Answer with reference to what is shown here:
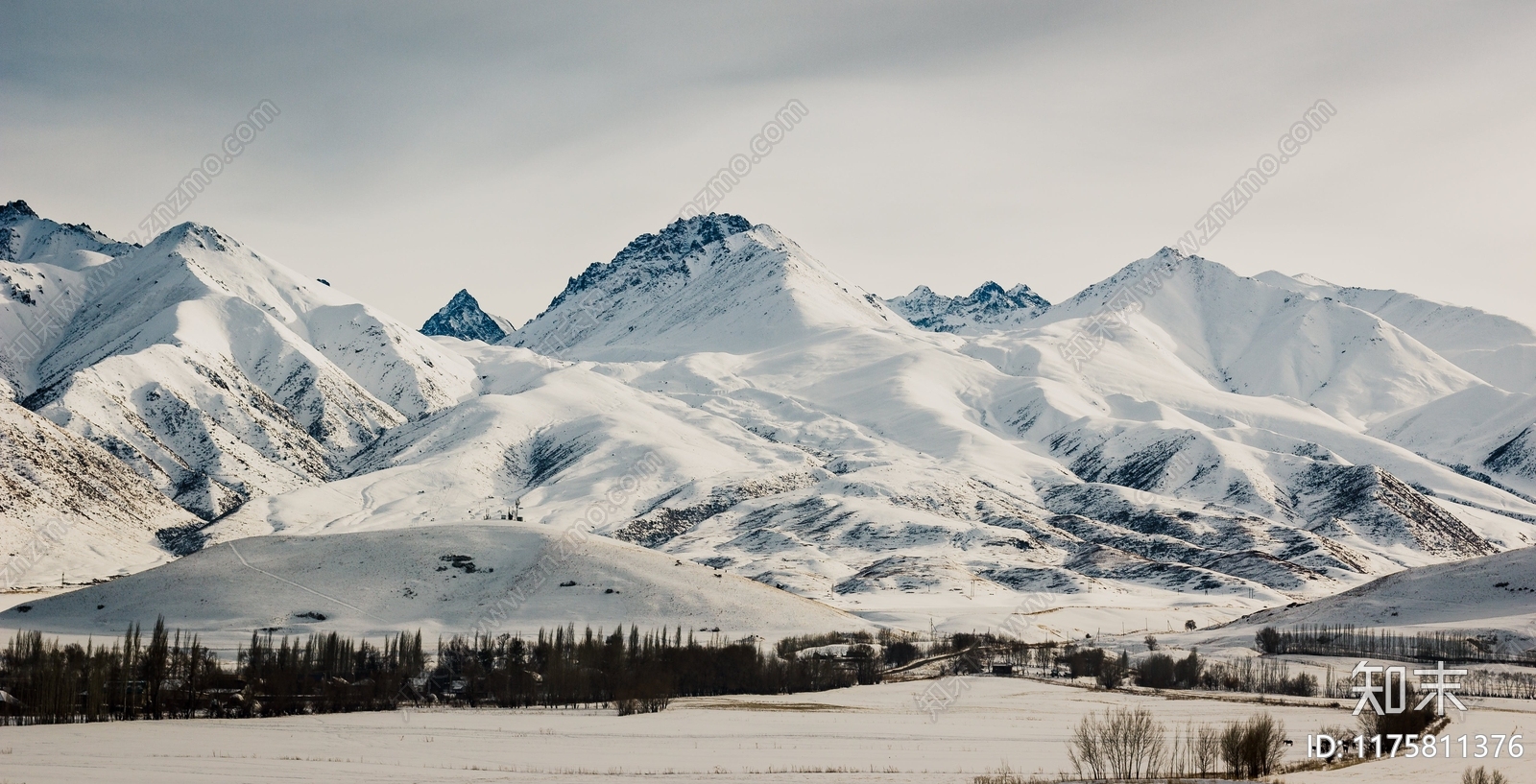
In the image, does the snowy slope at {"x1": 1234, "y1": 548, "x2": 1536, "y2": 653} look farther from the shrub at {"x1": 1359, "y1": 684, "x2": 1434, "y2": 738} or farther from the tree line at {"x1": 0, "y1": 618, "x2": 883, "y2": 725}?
the shrub at {"x1": 1359, "y1": 684, "x2": 1434, "y2": 738}

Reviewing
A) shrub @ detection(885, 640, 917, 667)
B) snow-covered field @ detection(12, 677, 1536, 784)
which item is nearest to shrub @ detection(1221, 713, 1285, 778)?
snow-covered field @ detection(12, 677, 1536, 784)

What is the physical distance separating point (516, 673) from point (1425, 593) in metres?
131

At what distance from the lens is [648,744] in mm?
84562

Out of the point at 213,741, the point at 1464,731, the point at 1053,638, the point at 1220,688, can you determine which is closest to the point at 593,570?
the point at 1053,638

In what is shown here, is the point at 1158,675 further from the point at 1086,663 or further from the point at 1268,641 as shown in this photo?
the point at 1268,641

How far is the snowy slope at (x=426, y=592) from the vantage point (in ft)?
517

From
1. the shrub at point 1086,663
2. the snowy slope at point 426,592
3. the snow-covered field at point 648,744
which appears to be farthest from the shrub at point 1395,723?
the snowy slope at point 426,592

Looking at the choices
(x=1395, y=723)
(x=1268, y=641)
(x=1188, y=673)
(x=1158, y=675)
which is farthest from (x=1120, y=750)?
(x=1268, y=641)

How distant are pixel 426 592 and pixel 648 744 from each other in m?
91.3

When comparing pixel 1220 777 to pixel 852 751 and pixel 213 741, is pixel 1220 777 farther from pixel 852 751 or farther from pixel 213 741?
pixel 213 741

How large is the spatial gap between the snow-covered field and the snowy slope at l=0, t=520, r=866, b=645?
49969 millimetres

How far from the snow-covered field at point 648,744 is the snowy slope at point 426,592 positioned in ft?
164

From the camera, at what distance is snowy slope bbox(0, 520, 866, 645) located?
158 meters

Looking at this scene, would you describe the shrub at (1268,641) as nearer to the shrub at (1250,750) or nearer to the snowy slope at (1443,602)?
the snowy slope at (1443,602)
